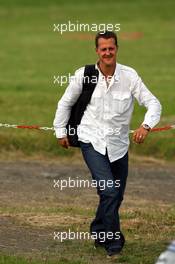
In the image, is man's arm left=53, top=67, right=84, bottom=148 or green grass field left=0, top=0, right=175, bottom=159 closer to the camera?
man's arm left=53, top=67, right=84, bottom=148

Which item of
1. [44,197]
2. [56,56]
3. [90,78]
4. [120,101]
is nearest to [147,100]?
[120,101]

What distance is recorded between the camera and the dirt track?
1019 cm

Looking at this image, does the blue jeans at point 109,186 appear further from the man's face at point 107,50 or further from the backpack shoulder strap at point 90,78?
the man's face at point 107,50

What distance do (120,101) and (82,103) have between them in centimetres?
35

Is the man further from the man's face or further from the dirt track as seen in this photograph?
the dirt track

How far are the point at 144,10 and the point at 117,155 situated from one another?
40.8 metres

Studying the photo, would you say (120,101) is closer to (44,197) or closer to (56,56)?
(44,197)

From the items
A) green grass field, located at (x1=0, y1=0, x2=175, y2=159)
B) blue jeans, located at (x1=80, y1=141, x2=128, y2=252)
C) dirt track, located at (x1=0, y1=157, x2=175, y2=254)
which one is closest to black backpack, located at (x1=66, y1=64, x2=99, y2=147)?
blue jeans, located at (x1=80, y1=141, x2=128, y2=252)

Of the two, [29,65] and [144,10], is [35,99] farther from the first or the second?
[144,10]

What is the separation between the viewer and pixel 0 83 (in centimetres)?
2341

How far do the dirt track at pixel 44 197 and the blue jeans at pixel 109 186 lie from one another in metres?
0.72

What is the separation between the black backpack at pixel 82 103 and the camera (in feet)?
29.6

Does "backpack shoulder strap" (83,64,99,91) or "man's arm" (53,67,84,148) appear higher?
"backpack shoulder strap" (83,64,99,91)

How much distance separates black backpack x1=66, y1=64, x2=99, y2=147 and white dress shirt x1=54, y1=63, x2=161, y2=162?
0.04m
